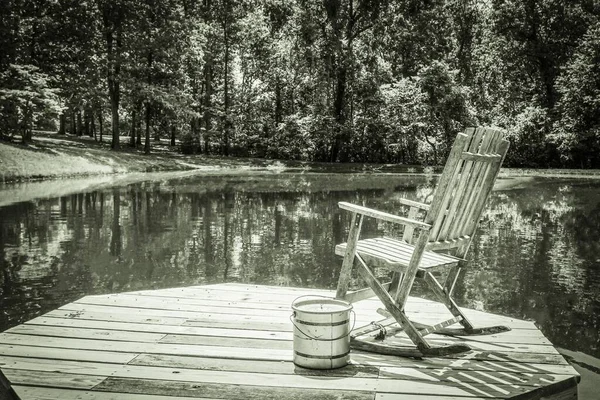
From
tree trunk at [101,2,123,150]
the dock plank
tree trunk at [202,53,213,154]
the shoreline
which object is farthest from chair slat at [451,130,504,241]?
tree trunk at [202,53,213,154]

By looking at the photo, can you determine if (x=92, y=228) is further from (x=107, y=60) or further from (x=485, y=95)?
(x=485, y=95)

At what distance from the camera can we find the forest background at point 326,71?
30984 mm

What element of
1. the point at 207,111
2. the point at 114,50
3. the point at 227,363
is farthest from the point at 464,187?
the point at 207,111

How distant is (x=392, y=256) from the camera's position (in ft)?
12.9

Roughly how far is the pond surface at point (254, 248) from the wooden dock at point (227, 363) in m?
1.50

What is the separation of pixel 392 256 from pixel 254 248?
5.85 meters

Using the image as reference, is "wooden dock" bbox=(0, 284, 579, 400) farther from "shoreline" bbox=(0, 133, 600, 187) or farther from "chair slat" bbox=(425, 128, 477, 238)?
"shoreline" bbox=(0, 133, 600, 187)

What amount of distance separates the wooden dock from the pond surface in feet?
4.93

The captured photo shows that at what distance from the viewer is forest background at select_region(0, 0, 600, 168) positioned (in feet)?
102

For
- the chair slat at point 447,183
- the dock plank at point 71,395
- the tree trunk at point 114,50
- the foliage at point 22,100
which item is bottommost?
the dock plank at point 71,395

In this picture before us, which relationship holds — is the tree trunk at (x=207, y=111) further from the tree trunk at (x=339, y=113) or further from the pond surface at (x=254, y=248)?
the pond surface at (x=254, y=248)

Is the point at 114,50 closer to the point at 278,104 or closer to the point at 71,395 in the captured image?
the point at 278,104

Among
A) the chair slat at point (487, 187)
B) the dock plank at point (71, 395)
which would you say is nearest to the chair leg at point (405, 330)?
the chair slat at point (487, 187)

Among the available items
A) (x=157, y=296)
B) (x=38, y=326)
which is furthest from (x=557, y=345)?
(x=38, y=326)
